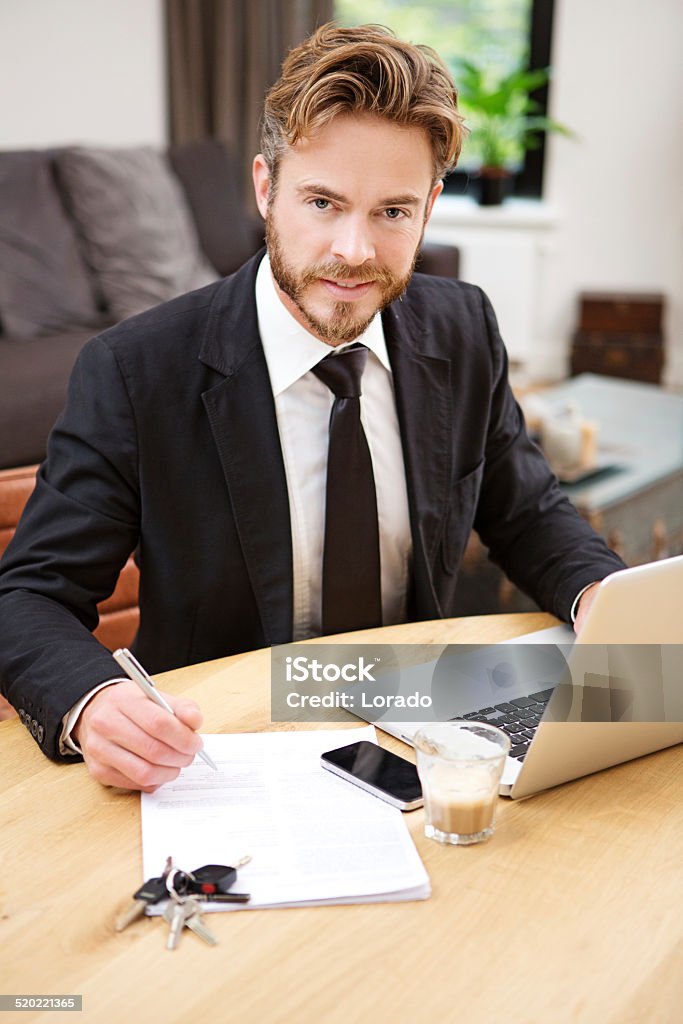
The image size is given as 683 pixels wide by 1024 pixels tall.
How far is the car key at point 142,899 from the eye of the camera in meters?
0.79

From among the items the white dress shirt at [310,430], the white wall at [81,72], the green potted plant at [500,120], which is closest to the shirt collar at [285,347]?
the white dress shirt at [310,430]

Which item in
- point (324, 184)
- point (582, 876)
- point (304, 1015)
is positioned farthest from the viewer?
point (324, 184)

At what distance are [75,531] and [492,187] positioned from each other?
4.75 m

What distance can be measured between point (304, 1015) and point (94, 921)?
7.0 inches

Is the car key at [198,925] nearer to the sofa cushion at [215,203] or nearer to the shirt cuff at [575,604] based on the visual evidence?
the shirt cuff at [575,604]

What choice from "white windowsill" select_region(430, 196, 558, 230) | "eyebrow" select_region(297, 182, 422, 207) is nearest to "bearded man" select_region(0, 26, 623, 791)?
"eyebrow" select_region(297, 182, 422, 207)

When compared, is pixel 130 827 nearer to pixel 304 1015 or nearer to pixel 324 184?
pixel 304 1015

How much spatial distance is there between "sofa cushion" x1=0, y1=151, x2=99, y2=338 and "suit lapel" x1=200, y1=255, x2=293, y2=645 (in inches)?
93.9

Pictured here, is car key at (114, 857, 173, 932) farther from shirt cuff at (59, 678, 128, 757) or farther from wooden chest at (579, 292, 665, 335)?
wooden chest at (579, 292, 665, 335)

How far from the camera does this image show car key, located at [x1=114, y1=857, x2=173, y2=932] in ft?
2.61

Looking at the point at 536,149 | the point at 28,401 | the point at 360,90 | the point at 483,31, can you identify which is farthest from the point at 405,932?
the point at 483,31

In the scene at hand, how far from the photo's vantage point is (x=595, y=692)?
2.99 feet

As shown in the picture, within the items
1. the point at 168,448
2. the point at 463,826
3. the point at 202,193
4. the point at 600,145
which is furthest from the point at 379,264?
the point at 600,145

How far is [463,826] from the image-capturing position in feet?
2.93
